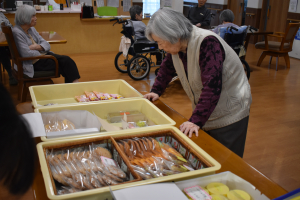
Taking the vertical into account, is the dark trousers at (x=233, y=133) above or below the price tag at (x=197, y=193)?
below

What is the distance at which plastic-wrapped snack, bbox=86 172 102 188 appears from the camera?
94cm

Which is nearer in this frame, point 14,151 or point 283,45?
point 14,151

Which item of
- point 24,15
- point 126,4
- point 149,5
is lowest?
point 24,15

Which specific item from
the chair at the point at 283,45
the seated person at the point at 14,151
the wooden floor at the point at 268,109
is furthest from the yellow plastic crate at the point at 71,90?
the chair at the point at 283,45

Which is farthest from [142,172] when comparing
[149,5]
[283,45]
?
[149,5]

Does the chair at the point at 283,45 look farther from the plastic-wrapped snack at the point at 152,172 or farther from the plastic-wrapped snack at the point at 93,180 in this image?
the plastic-wrapped snack at the point at 93,180

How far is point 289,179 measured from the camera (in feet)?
7.52

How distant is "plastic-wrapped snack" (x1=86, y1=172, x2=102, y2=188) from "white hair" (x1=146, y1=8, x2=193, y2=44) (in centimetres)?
76

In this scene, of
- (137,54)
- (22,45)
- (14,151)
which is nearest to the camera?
(14,151)

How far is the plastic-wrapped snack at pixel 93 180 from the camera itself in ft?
3.10

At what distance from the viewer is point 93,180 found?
966 millimetres

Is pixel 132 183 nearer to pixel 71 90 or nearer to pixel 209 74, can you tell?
pixel 209 74

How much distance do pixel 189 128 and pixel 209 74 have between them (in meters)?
0.29

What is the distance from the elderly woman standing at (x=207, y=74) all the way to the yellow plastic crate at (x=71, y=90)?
49 centimetres
